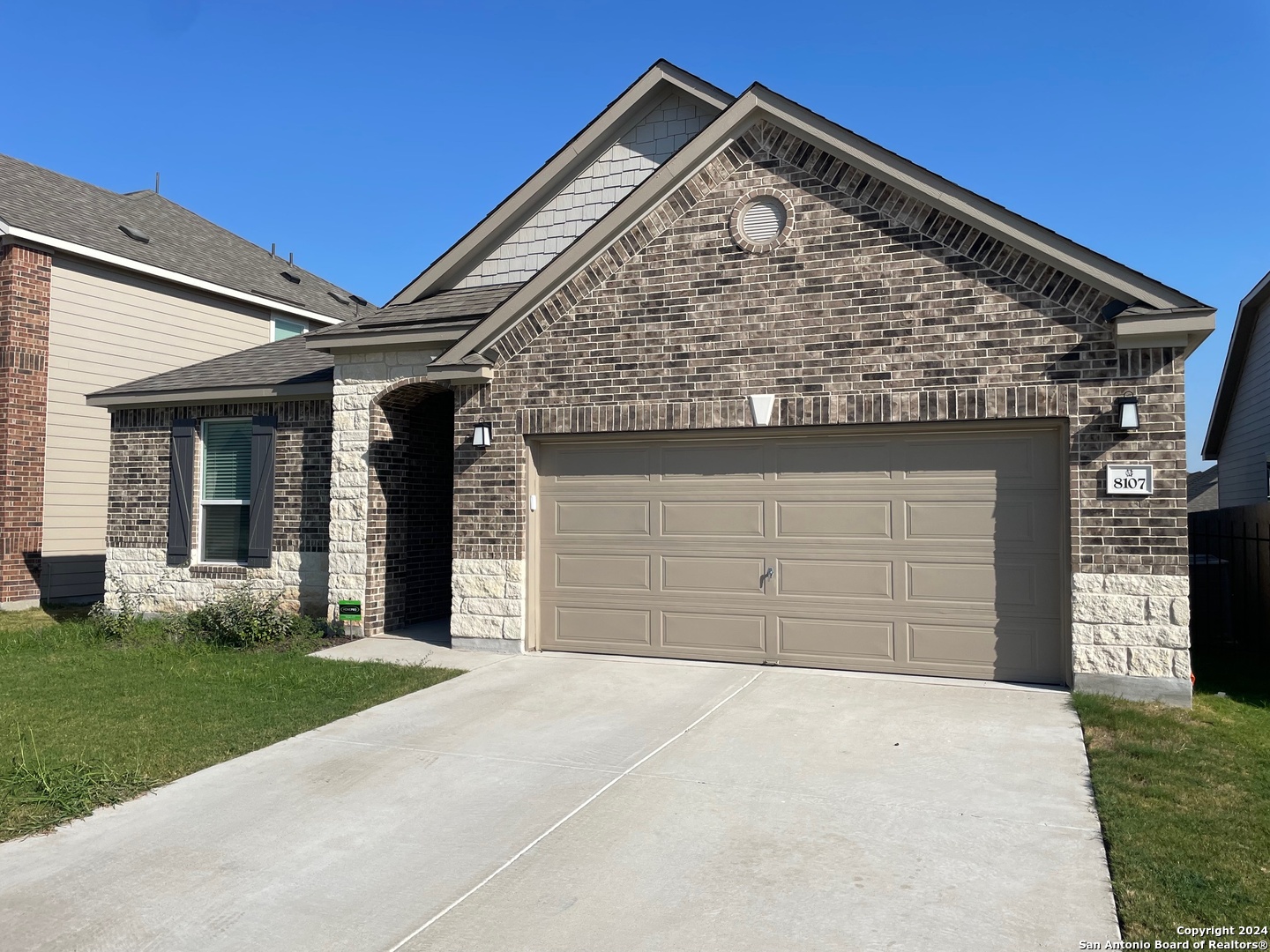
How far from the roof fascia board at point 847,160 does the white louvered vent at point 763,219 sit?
70cm

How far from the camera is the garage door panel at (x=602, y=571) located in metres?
10.1

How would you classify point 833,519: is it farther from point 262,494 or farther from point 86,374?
point 86,374

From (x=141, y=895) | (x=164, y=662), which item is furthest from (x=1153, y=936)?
(x=164, y=662)

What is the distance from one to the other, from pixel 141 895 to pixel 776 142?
330 inches

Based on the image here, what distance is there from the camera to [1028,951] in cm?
386

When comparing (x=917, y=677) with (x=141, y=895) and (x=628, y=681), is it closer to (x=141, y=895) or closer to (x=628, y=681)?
(x=628, y=681)

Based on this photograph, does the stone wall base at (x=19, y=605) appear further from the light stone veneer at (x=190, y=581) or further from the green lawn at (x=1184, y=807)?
the green lawn at (x=1184, y=807)

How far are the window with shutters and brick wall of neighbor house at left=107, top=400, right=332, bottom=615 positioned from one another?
A: 15 centimetres

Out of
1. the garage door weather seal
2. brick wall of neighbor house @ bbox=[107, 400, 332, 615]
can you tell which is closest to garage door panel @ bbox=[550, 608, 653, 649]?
the garage door weather seal

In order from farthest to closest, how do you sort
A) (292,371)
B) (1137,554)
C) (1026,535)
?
(292,371) < (1026,535) < (1137,554)

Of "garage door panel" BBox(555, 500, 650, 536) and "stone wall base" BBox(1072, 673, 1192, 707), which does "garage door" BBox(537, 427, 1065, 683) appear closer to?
"garage door panel" BBox(555, 500, 650, 536)

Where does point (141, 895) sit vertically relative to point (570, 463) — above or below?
below

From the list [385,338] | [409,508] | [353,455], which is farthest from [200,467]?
[385,338]

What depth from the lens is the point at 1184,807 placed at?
5516 millimetres
